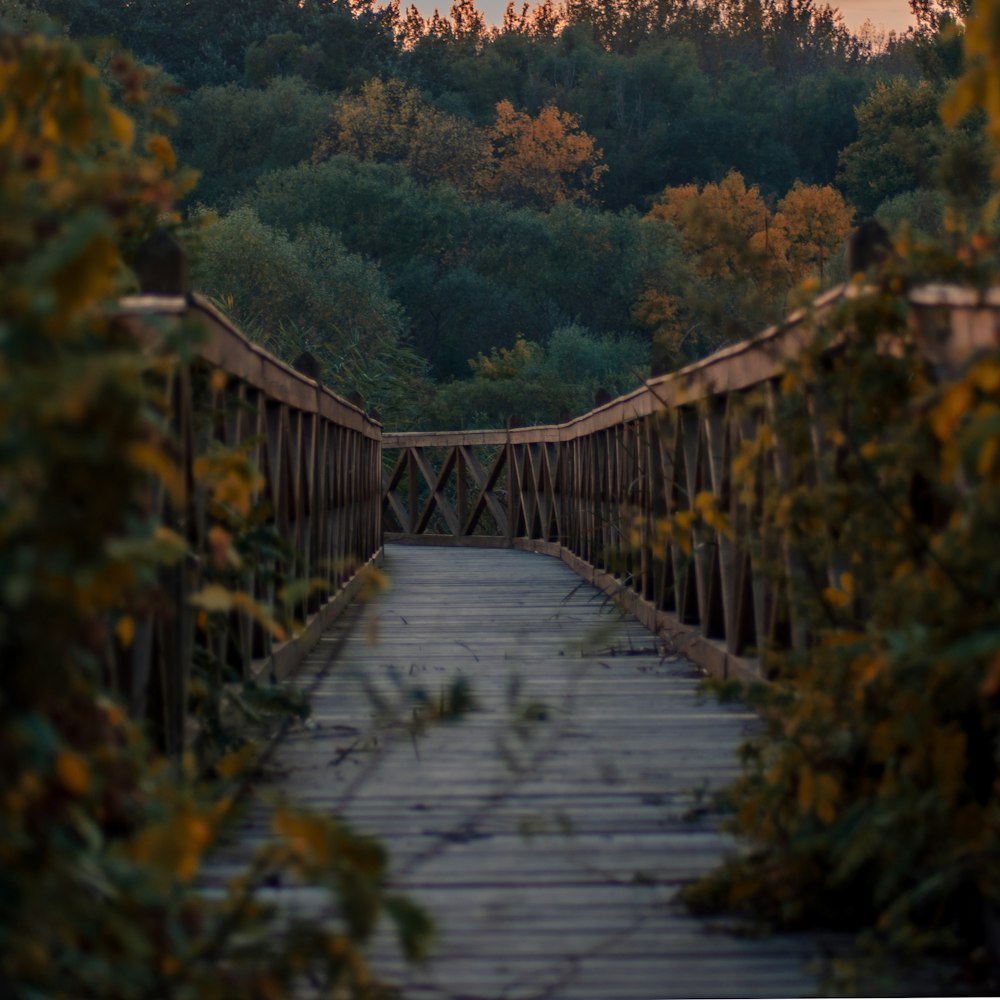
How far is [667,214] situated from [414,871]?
38.7 m

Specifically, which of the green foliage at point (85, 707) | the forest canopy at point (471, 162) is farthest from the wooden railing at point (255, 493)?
the forest canopy at point (471, 162)

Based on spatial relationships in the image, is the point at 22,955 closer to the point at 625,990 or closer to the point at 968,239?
the point at 625,990

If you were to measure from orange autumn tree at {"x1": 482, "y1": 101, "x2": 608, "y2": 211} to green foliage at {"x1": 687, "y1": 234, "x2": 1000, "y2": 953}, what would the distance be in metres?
39.3

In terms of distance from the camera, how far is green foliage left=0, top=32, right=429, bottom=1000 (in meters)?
1.23

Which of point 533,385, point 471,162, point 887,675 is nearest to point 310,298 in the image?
point 533,385

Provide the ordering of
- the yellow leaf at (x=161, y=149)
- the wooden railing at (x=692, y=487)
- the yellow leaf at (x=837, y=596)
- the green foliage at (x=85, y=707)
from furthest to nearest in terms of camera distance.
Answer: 1. the wooden railing at (x=692, y=487)
2. the yellow leaf at (x=837, y=596)
3. the yellow leaf at (x=161, y=149)
4. the green foliage at (x=85, y=707)

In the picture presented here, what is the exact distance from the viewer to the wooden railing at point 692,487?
288cm

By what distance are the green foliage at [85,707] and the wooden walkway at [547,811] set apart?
0.99 feet

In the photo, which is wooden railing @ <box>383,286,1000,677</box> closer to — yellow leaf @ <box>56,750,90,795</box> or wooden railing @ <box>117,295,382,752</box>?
wooden railing @ <box>117,295,382,752</box>

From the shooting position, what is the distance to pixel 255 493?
13.5ft

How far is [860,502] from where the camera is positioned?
7.81 ft

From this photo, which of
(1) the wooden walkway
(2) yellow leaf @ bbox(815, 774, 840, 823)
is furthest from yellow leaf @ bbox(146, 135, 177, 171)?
(2) yellow leaf @ bbox(815, 774, 840, 823)

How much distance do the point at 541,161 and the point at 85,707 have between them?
43.0 meters

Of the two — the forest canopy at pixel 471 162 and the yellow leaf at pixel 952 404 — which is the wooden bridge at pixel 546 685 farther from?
the forest canopy at pixel 471 162
